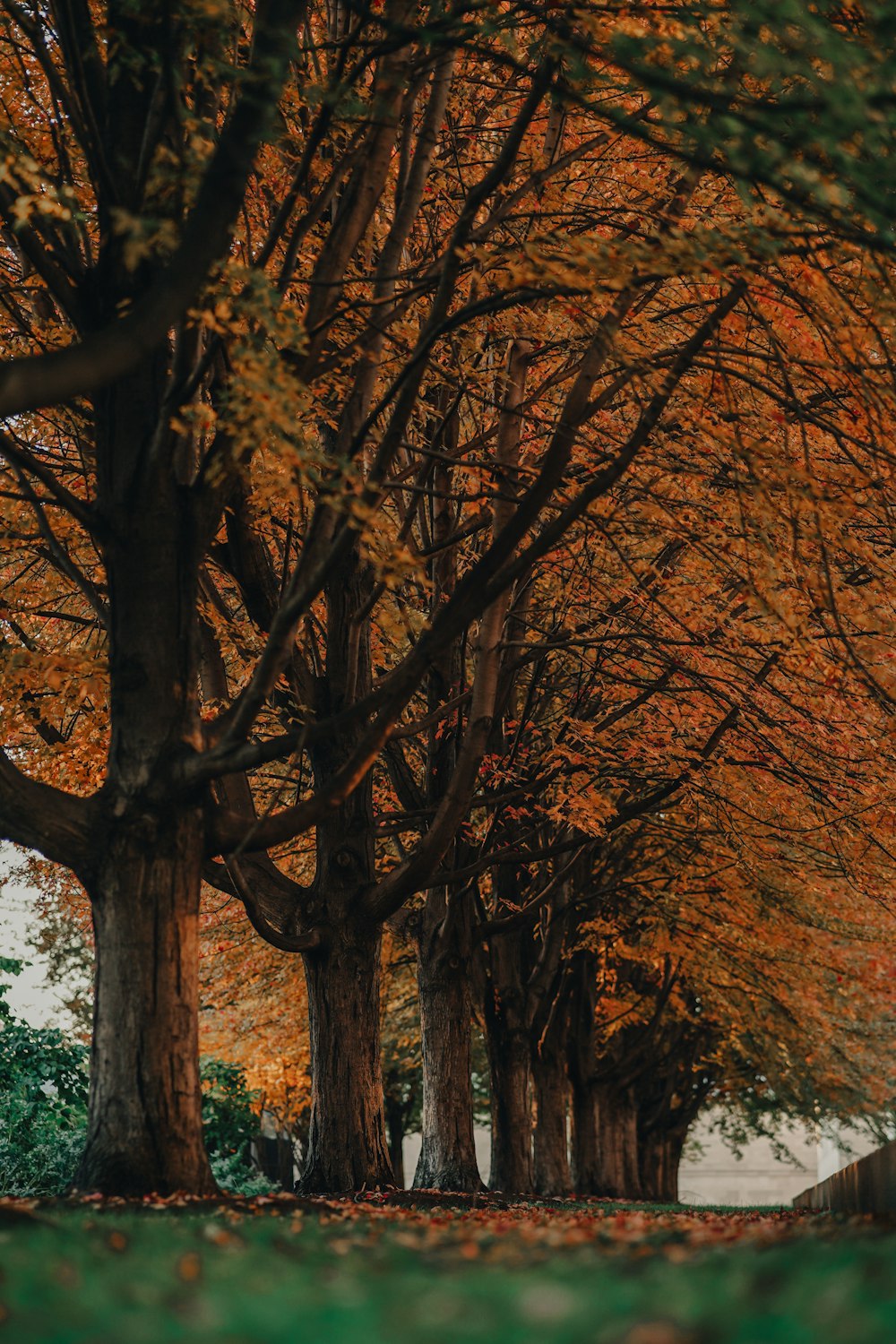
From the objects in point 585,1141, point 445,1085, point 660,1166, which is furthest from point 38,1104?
point 660,1166

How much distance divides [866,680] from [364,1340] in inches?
277

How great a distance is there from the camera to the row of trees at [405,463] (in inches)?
253

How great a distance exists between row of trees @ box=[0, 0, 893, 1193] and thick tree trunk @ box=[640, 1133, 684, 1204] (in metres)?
20.8

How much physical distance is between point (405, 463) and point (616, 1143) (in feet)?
63.6

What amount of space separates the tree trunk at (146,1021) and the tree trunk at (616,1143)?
64.0 ft

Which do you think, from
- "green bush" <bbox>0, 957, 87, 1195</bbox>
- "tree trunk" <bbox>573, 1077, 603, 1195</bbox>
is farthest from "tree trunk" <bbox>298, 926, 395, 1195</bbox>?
"tree trunk" <bbox>573, 1077, 603, 1195</bbox>

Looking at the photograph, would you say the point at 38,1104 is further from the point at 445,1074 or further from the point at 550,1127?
the point at 550,1127

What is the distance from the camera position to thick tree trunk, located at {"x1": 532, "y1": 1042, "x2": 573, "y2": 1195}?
20.8m

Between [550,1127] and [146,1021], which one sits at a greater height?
[550,1127]

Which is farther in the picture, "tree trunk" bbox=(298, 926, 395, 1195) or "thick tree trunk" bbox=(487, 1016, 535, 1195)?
"thick tree trunk" bbox=(487, 1016, 535, 1195)

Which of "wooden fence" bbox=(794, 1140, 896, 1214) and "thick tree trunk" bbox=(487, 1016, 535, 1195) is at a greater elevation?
"thick tree trunk" bbox=(487, 1016, 535, 1195)

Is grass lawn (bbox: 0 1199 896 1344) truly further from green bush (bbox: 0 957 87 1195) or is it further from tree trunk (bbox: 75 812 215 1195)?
green bush (bbox: 0 957 87 1195)

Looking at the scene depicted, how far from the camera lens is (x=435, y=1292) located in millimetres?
2357

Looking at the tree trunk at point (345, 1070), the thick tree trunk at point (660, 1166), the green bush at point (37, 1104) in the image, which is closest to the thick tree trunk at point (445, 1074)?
the tree trunk at point (345, 1070)
